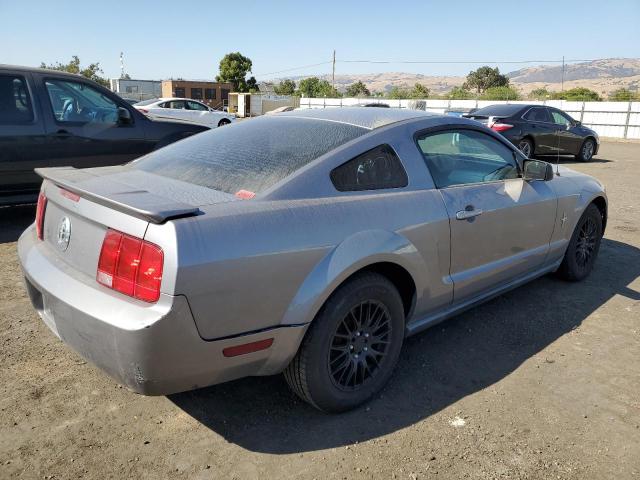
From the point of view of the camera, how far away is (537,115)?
43.8 feet

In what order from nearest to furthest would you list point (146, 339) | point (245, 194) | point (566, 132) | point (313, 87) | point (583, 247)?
point (146, 339) → point (245, 194) → point (583, 247) → point (566, 132) → point (313, 87)

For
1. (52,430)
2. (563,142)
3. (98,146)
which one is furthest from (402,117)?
(563,142)

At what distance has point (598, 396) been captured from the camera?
303cm

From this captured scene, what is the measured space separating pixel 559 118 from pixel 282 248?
45.4ft

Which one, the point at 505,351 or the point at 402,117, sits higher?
the point at 402,117

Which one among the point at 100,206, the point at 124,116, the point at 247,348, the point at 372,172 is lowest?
the point at 247,348

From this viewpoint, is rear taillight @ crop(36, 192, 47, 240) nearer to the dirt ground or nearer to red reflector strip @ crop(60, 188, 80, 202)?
red reflector strip @ crop(60, 188, 80, 202)

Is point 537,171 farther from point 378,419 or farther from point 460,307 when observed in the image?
point 378,419

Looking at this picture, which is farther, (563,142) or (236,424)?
(563,142)

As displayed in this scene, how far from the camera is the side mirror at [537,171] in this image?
151 inches

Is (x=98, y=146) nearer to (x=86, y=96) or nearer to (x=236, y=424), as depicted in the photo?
(x=86, y=96)

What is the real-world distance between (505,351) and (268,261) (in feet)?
6.58

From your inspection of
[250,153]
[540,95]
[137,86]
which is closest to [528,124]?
[250,153]

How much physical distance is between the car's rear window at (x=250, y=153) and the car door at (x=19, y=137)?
10.4 ft
